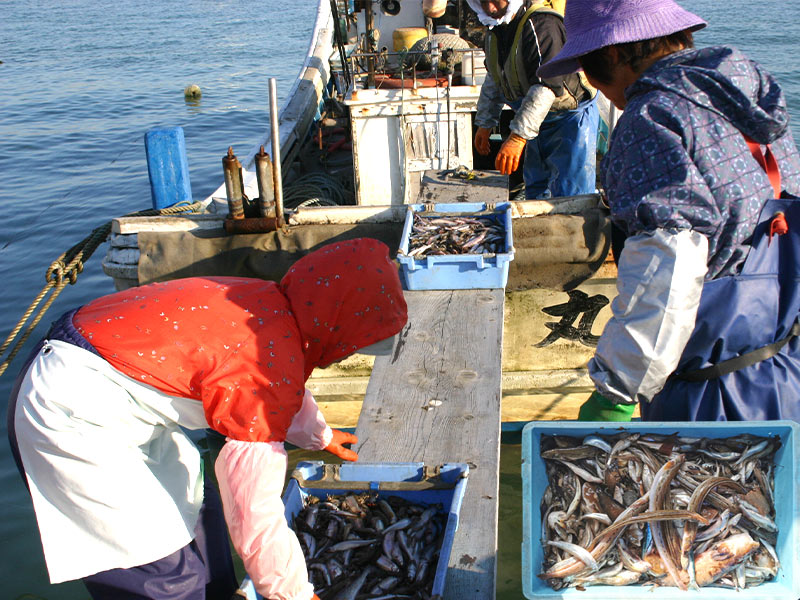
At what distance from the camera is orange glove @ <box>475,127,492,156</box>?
208 inches

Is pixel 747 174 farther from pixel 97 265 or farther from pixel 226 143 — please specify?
pixel 226 143

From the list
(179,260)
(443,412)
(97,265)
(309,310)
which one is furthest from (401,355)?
(97,265)

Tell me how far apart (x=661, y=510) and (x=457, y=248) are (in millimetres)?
2265

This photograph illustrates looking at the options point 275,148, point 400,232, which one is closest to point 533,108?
point 400,232

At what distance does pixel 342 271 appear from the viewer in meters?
2.22

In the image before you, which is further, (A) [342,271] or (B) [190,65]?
(B) [190,65]

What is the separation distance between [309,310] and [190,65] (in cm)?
2417

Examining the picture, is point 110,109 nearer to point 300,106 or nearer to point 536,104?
point 300,106

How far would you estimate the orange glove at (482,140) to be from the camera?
529cm

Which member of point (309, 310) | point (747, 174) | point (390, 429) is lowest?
point (390, 429)

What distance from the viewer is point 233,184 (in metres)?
4.68

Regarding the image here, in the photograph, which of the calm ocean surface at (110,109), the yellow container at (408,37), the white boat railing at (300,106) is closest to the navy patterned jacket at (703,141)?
the calm ocean surface at (110,109)

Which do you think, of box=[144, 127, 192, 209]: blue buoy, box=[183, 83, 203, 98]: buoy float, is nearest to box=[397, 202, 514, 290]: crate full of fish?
box=[144, 127, 192, 209]: blue buoy

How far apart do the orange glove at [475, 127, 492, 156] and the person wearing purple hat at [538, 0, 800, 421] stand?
296 centimetres
